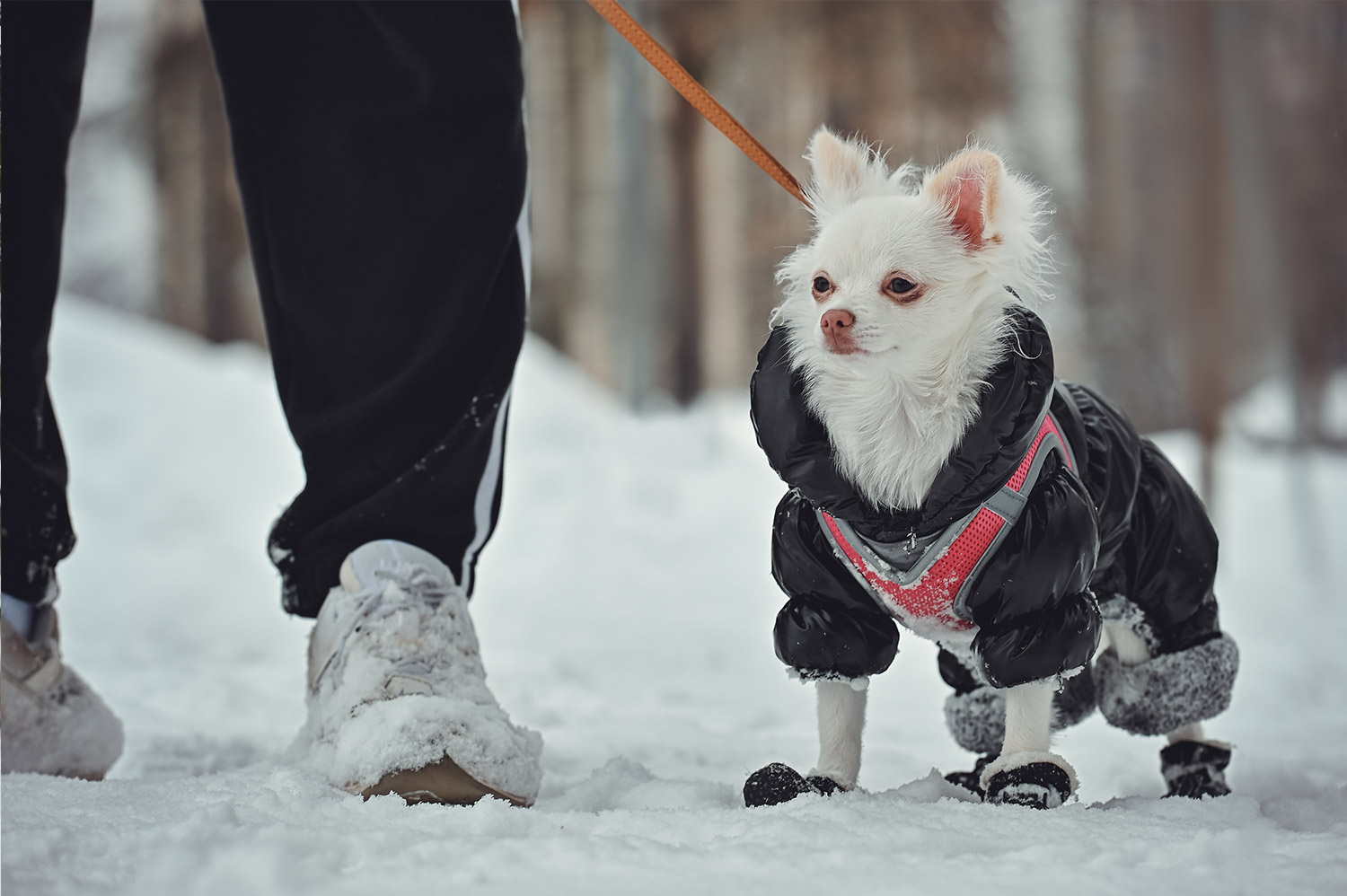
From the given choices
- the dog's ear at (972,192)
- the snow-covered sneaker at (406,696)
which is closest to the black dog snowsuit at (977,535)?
the dog's ear at (972,192)

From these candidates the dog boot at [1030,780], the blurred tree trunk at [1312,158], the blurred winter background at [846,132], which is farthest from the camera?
the blurred tree trunk at [1312,158]

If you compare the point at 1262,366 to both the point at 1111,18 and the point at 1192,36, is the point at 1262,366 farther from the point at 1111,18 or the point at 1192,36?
the point at 1192,36

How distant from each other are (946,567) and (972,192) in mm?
447

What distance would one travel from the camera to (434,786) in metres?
1.33

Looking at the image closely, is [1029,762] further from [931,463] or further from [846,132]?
[846,132]

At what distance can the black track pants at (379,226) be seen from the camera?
1567 mm

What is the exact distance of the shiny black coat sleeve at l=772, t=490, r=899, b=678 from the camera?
4.46ft

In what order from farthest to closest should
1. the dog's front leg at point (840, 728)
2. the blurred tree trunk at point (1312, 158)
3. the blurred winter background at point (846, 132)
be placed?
the blurred tree trunk at point (1312, 158)
the blurred winter background at point (846, 132)
the dog's front leg at point (840, 728)

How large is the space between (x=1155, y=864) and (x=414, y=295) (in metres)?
1.12

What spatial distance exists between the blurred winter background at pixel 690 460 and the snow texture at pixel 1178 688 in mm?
130

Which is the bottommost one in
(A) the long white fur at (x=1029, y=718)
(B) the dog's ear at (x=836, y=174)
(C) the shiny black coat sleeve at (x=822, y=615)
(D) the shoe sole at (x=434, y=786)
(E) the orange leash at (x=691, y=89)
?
(D) the shoe sole at (x=434, y=786)

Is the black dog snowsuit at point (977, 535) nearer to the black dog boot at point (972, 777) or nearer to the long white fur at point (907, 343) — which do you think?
the long white fur at point (907, 343)

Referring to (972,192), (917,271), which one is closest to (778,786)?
(917,271)

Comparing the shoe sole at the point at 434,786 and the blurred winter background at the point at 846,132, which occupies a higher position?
the blurred winter background at the point at 846,132
